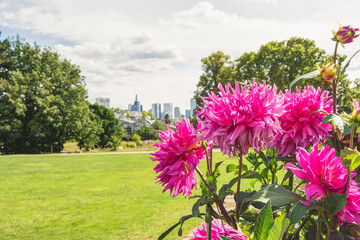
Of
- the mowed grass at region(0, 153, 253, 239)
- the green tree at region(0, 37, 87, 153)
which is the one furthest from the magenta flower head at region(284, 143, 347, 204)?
the green tree at region(0, 37, 87, 153)

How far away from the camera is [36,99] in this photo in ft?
69.5

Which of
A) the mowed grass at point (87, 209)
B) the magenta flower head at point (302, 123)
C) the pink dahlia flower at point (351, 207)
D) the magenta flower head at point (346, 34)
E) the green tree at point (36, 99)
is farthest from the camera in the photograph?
the green tree at point (36, 99)

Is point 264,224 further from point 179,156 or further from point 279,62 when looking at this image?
point 279,62

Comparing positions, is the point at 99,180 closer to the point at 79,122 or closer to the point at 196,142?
the point at 196,142

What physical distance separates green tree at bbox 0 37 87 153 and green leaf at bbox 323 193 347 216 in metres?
23.1

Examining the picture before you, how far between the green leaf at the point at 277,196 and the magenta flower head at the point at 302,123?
10 centimetres

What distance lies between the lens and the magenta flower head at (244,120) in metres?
0.54

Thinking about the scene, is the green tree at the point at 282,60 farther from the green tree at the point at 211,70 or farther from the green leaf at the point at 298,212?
the green leaf at the point at 298,212

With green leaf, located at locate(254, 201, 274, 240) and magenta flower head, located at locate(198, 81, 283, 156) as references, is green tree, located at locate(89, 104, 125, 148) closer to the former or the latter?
magenta flower head, located at locate(198, 81, 283, 156)

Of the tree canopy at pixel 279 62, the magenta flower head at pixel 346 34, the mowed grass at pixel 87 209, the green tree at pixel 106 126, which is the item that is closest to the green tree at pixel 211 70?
the tree canopy at pixel 279 62

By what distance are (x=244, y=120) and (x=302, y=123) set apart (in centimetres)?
15

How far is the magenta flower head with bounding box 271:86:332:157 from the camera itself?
0.60m

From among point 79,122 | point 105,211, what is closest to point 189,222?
point 105,211

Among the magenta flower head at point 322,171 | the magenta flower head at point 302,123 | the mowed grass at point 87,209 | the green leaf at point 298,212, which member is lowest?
the mowed grass at point 87,209
